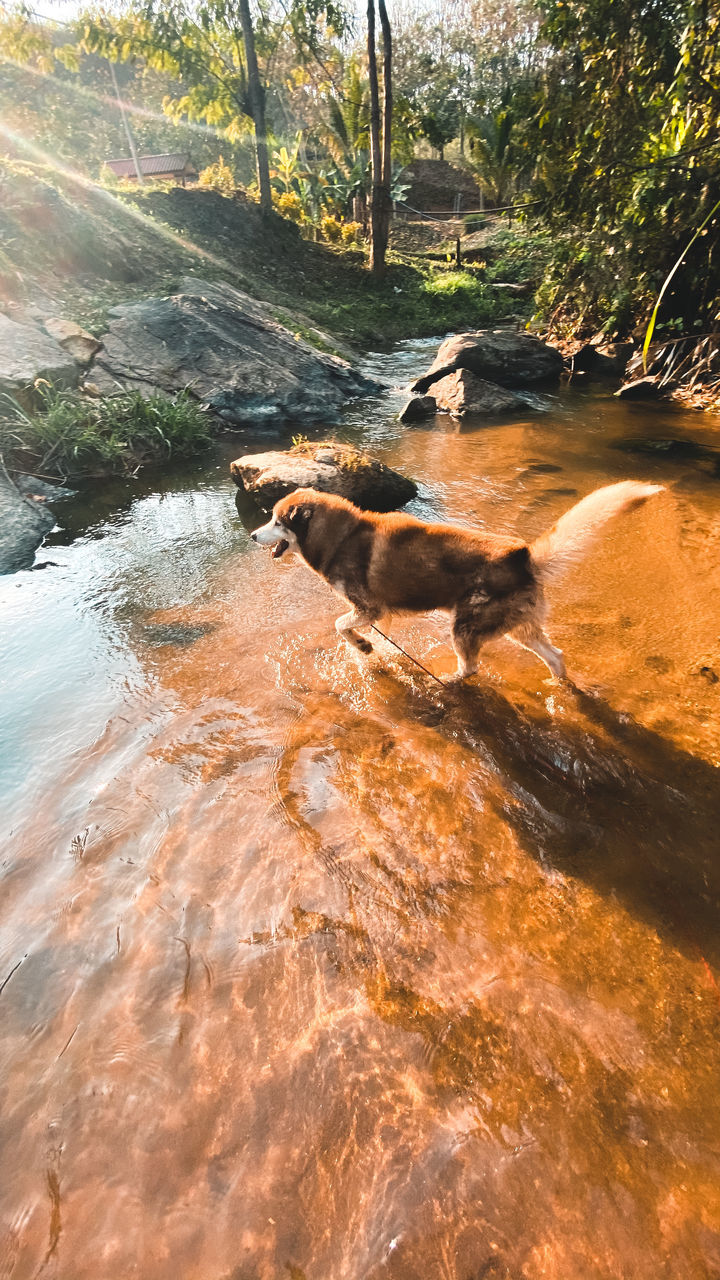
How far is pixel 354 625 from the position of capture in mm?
4598

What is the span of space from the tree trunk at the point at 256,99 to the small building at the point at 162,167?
680 inches

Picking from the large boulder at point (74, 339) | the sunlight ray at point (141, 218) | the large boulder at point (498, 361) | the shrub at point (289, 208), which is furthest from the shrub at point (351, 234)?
the large boulder at point (74, 339)

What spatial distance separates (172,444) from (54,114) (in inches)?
1705

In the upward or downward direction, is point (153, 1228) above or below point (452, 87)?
below

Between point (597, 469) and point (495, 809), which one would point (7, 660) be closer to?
point (495, 809)

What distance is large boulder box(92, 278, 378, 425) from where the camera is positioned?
11.4 metres

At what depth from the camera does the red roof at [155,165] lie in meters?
36.9

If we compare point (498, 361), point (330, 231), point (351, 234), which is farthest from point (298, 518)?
point (351, 234)

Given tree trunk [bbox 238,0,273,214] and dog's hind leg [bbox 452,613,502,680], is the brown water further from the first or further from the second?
tree trunk [bbox 238,0,273,214]

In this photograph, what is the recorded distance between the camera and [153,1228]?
1.81 meters

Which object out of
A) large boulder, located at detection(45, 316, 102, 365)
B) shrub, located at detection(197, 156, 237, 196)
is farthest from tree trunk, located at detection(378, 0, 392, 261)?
large boulder, located at detection(45, 316, 102, 365)

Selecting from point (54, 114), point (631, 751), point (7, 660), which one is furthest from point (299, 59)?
point (631, 751)

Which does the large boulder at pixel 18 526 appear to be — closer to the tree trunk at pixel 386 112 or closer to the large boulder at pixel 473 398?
the large boulder at pixel 473 398

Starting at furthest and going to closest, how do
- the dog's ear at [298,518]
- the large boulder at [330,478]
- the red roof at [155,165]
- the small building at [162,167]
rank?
the red roof at [155,165], the small building at [162,167], the large boulder at [330,478], the dog's ear at [298,518]
